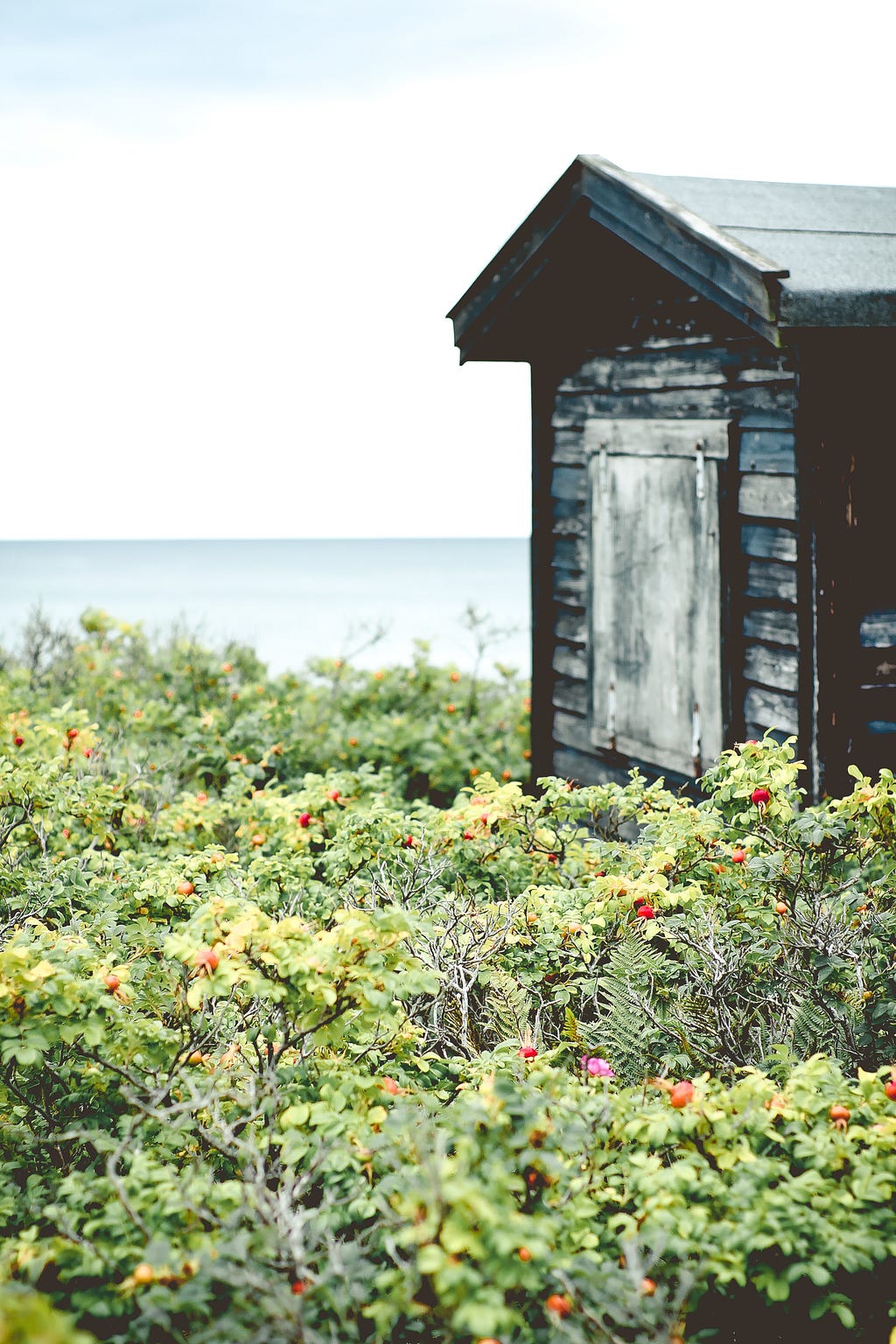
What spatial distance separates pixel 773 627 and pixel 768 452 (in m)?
0.75

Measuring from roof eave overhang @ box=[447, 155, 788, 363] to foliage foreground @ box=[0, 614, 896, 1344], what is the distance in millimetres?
1784

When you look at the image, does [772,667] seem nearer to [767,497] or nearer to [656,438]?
[767,497]

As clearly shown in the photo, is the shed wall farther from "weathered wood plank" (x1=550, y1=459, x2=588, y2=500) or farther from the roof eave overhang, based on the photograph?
the roof eave overhang

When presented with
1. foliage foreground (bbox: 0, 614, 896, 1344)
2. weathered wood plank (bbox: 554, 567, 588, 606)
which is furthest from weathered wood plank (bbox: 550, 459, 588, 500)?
foliage foreground (bbox: 0, 614, 896, 1344)

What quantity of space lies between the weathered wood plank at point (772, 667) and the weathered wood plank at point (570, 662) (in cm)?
141

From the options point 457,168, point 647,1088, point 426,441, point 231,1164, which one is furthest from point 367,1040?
point 426,441

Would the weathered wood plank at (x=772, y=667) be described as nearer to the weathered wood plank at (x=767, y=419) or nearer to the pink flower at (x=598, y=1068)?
the weathered wood plank at (x=767, y=419)

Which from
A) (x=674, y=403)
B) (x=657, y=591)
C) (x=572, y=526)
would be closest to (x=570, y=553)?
(x=572, y=526)

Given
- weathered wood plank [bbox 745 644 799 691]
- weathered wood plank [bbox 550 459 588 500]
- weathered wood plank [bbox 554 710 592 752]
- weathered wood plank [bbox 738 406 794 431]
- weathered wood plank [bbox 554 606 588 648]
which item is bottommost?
weathered wood plank [bbox 554 710 592 752]

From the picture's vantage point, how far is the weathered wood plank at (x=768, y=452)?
4.79 metres

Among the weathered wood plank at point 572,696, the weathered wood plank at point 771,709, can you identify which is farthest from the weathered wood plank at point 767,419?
the weathered wood plank at point 572,696

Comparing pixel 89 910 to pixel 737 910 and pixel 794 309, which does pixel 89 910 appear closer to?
pixel 737 910

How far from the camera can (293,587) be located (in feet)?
180

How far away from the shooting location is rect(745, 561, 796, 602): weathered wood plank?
486 cm
